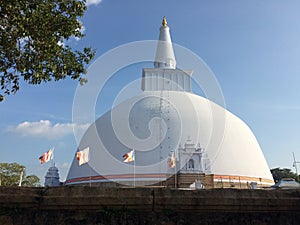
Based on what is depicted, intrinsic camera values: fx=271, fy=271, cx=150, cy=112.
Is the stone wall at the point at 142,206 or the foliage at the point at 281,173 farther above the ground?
the foliage at the point at 281,173

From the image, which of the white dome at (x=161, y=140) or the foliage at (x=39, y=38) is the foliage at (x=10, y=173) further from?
the foliage at (x=39, y=38)

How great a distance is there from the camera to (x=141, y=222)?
4066 mm

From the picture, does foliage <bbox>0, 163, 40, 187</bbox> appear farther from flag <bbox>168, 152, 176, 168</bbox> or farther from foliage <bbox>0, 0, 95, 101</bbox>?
foliage <bbox>0, 0, 95, 101</bbox>

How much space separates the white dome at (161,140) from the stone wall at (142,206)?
21.0m

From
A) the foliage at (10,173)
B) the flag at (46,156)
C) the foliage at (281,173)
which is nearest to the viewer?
the flag at (46,156)

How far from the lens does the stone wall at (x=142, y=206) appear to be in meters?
3.99

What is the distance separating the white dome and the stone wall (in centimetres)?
2096

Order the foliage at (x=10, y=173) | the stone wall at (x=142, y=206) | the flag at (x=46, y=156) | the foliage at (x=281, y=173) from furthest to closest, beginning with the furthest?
1. the foliage at (x=281, y=173)
2. the foliage at (x=10, y=173)
3. the flag at (x=46, y=156)
4. the stone wall at (x=142, y=206)

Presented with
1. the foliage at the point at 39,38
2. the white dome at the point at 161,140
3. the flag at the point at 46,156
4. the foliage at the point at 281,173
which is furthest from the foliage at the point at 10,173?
the foliage at the point at 281,173

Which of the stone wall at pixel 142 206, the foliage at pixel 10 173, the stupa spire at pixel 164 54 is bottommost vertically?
the stone wall at pixel 142 206

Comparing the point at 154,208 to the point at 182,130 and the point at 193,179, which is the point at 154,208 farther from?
the point at 182,130

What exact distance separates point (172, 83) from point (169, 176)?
16365mm

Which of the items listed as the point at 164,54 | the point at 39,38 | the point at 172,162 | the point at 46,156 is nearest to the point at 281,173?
the point at 164,54

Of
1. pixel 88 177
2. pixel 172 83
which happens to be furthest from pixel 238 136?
pixel 88 177
